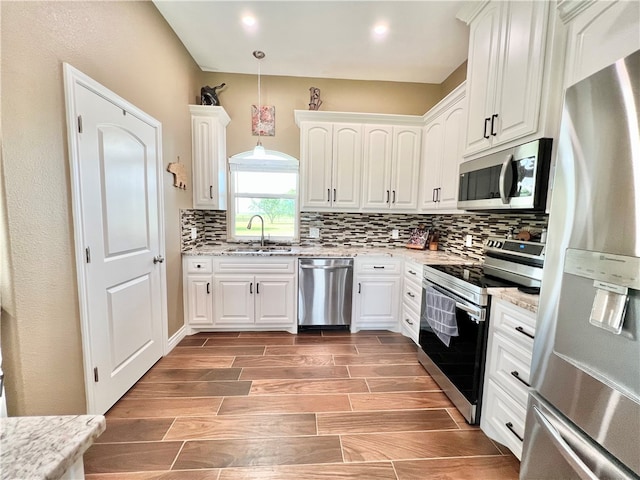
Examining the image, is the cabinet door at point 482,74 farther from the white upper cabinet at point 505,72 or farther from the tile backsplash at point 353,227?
the tile backsplash at point 353,227

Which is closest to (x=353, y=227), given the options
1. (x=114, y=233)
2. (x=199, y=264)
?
(x=199, y=264)

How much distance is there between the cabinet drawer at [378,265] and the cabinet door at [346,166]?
0.67 meters

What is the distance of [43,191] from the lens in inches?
50.6

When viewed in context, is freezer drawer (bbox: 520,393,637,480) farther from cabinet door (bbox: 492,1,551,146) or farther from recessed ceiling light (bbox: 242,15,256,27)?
recessed ceiling light (bbox: 242,15,256,27)

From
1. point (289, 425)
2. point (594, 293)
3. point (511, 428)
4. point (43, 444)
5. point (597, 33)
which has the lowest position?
point (289, 425)

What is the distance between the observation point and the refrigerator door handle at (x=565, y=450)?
2.93 feet

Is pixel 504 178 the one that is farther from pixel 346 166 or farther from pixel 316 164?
pixel 316 164

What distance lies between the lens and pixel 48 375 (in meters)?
1.33

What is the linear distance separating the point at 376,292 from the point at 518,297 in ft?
5.49

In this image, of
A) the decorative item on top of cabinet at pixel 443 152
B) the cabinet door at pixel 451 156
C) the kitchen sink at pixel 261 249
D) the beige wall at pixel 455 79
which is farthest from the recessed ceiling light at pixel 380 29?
the kitchen sink at pixel 261 249

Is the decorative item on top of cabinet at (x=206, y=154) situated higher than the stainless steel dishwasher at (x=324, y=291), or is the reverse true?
the decorative item on top of cabinet at (x=206, y=154)

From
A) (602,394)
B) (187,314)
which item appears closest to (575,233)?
(602,394)

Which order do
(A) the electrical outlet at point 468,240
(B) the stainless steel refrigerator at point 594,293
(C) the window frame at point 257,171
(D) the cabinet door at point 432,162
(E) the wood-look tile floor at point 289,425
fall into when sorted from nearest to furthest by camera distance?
(B) the stainless steel refrigerator at point 594,293 < (E) the wood-look tile floor at point 289,425 < (A) the electrical outlet at point 468,240 < (D) the cabinet door at point 432,162 < (C) the window frame at point 257,171

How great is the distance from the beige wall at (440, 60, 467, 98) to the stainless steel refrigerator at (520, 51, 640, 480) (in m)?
2.33
